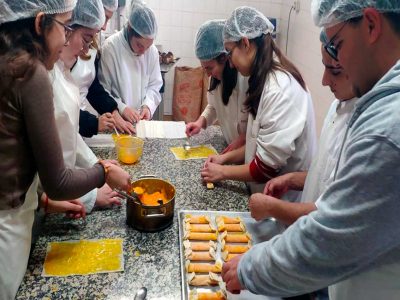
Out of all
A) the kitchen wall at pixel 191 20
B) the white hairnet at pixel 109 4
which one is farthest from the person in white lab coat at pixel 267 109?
the kitchen wall at pixel 191 20

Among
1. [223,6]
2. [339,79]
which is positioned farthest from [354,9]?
[223,6]

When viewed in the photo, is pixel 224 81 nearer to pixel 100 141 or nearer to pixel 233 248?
pixel 100 141

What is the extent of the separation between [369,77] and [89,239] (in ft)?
2.84

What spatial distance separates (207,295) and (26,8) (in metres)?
0.83

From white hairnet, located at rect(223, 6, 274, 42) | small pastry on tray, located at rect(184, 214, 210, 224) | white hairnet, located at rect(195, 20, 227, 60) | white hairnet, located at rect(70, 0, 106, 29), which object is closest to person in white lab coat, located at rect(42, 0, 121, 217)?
white hairnet, located at rect(70, 0, 106, 29)

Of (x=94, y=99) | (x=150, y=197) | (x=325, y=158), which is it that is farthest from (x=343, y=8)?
(x=94, y=99)

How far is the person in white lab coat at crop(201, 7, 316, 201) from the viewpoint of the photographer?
1.35 m

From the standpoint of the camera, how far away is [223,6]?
4.00 metres

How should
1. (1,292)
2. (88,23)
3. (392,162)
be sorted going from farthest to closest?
(88,23)
(1,292)
(392,162)

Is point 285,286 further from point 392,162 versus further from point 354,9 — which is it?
point 354,9

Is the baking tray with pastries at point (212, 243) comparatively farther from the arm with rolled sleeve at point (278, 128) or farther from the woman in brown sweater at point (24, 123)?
the woman in brown sweater at point (24, 123)

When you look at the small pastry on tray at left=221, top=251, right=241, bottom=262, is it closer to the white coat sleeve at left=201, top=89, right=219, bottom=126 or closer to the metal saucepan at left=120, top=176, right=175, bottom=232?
the metal saucepan at left=120, top=176, right=175, bottom=232

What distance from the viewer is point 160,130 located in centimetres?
199

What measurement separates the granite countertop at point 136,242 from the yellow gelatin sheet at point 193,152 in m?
0.07
